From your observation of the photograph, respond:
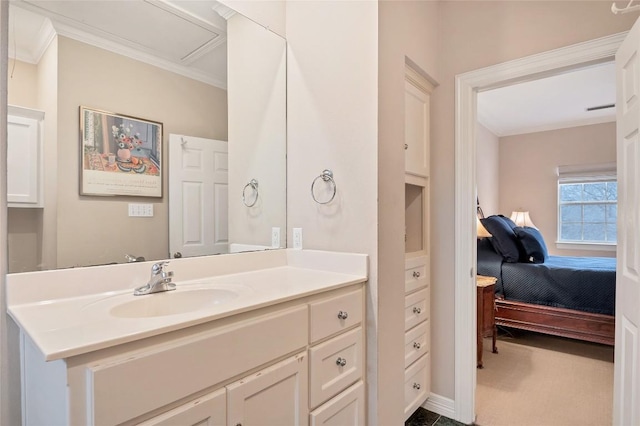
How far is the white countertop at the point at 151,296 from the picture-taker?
768 millimetres

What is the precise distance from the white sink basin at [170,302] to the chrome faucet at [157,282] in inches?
0.8

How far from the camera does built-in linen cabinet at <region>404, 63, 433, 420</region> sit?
1.93m

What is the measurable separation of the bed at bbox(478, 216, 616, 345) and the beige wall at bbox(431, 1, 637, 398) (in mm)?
1546

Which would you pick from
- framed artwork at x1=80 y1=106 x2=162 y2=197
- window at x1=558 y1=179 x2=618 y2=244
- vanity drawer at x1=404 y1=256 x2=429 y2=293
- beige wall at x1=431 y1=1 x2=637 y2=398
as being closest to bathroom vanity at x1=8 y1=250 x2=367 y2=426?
framed artwork at x1=80 y1=106 x2=162 y2=197

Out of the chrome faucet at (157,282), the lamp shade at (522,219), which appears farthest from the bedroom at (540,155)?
the chrome faucet at (157,282)

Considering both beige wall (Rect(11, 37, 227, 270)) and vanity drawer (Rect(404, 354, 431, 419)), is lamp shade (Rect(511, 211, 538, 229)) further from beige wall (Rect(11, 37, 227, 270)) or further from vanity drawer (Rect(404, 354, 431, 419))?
beige wall (Rect(11, 37, 227, 270))

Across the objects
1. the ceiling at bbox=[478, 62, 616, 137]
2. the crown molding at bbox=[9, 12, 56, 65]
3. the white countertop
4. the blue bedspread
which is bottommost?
the blue bedspread

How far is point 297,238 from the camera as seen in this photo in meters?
1.85

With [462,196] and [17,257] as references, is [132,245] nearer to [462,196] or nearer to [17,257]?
[17,257]

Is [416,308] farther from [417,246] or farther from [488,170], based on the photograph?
[488,170]

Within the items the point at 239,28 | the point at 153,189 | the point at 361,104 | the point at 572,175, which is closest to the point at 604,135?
the point at 572,175

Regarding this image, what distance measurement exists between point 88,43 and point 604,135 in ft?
20.7

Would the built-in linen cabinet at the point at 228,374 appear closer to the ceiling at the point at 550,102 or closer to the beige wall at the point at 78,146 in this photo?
the beige wall at the point at 78,146

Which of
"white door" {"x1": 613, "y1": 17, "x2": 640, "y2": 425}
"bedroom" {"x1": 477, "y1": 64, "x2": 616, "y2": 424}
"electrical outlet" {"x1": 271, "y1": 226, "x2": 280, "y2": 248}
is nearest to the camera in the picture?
→ "white door" {"x1": 613, "y1": 17, "x2": 640, "y2": 425}
